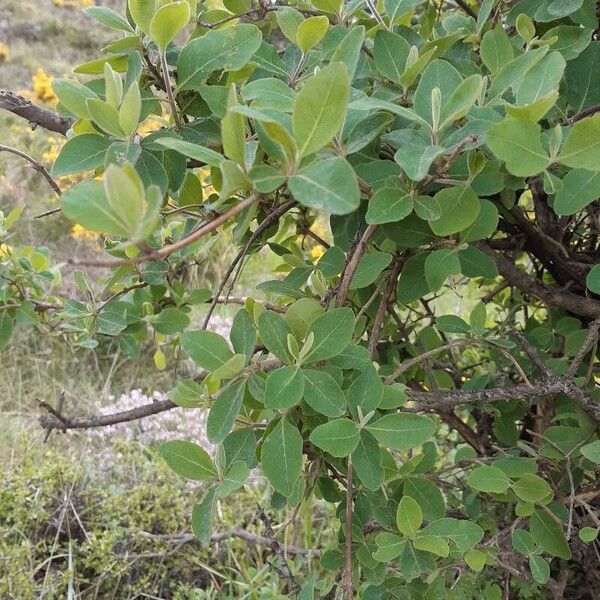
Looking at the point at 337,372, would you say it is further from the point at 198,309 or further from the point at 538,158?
the point at 198,309

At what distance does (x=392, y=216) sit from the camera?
48 centimetres

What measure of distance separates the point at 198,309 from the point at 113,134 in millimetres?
2811

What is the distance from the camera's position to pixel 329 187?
363 millimetres

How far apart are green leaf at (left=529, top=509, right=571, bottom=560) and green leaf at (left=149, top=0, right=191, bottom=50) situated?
0.61 metres

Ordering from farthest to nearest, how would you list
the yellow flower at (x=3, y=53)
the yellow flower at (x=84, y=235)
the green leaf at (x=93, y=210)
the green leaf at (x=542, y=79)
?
the yellow flower at (x=3, y=53), the yellow flower at (x=84, y=235), the green leaf at (x=542, y=79), the green leaf at (x=93, y=210)

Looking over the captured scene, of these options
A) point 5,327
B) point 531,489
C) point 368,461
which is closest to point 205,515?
point 368,461

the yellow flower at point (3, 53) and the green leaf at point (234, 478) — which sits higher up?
the green leaf at point (234, 478)

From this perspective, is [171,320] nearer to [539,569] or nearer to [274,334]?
[274,334]

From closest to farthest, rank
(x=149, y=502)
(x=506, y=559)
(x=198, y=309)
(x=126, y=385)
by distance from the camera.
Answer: (x=506, y=559) < (x=149, y=502) < (x=126, y=385) < (x=198, y=309)

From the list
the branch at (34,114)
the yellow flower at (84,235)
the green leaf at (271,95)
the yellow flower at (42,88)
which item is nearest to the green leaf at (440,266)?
the green leaf at (271,95)

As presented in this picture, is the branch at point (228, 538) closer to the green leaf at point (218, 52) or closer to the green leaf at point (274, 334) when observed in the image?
the green leaf at point (274, 334)

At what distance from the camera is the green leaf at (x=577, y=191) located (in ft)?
1.68

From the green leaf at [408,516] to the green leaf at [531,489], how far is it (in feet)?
0.47

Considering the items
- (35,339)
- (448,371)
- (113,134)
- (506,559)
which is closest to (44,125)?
(113,134)
